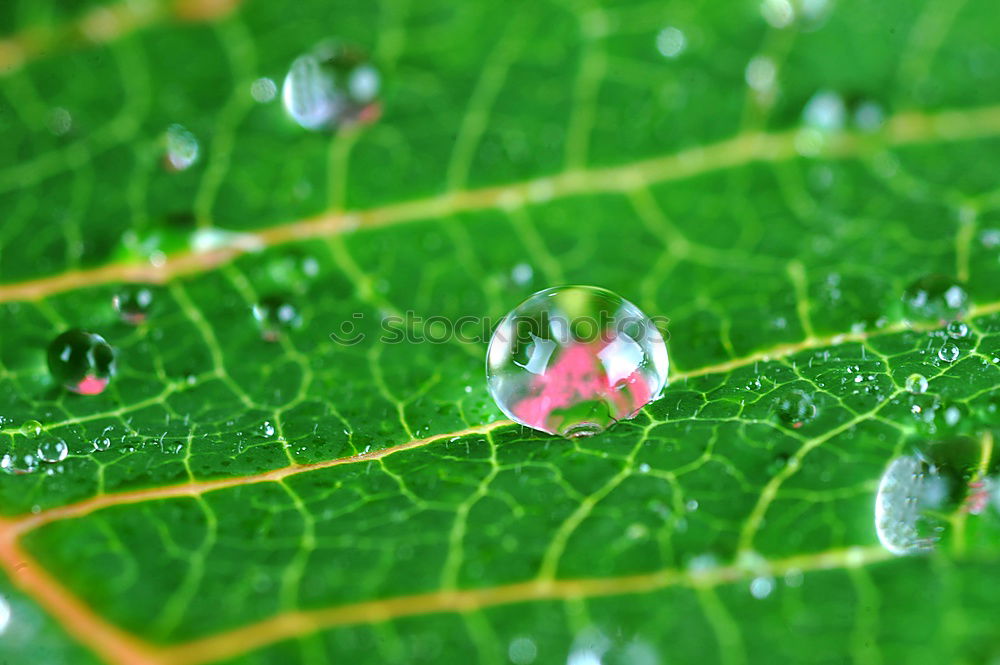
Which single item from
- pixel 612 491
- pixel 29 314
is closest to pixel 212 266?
pixel 29 314

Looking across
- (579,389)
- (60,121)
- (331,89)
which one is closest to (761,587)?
(579,389)

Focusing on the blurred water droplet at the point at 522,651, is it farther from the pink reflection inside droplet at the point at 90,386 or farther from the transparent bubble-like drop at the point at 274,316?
the pink reflection inside droplet at the point at 90,386

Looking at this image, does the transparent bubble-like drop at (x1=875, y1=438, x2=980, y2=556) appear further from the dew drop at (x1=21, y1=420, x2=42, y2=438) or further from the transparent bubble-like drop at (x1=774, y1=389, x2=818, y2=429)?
the dew drop at (x1=21, y1=420, x2=42, y2=438)

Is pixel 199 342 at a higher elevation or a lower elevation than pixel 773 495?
higher

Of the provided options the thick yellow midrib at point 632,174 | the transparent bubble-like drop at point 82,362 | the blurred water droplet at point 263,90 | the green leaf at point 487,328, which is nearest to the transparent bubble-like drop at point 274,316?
the green leaf at point 487,328

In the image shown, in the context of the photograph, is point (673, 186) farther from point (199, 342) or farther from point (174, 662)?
point (174, 662)

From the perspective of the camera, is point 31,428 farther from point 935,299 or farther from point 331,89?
point 935,299

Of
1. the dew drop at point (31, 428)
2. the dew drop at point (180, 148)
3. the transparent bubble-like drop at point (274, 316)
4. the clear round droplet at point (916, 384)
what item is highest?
the dew drop at point (180, 148)
